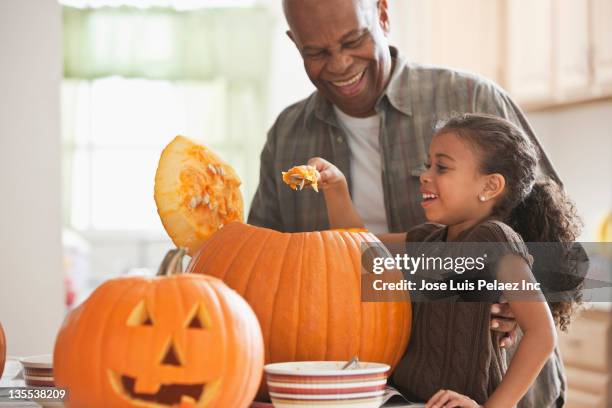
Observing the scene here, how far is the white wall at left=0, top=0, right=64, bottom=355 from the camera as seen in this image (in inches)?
A: 95.7

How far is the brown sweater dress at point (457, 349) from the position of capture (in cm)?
108

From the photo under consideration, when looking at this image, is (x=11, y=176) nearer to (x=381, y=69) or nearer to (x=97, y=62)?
(x=381, y=69)

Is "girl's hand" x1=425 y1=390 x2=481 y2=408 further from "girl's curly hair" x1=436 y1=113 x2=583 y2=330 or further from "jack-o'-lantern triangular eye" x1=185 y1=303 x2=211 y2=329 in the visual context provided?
"girl's curly hair" x1=436 y1=113 x2=583 y2=330

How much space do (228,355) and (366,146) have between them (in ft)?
3.40

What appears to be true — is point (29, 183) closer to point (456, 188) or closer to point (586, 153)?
point (456, 188)

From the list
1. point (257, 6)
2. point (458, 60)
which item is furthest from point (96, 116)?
point (458, 60)

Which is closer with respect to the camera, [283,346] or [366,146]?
[283,346]

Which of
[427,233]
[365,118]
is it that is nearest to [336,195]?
[427,233]

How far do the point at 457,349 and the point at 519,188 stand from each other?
364 millimetres

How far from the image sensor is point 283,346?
1078mm

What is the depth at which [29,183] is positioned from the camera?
2.45 m

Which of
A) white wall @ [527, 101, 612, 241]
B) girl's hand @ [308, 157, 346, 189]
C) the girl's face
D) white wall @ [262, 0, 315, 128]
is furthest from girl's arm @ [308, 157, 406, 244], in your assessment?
white wall @ [262, 0, 315, 128]

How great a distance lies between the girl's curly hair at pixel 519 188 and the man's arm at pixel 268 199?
0.59 metres

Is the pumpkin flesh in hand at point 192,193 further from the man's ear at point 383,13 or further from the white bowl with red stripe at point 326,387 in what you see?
the man's ear at point 383,13
